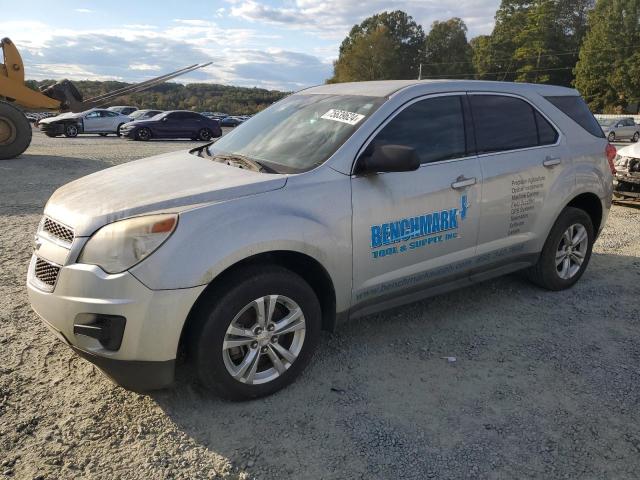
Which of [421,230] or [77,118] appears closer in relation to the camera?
[421,230]

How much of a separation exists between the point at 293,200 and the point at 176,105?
62.5 m

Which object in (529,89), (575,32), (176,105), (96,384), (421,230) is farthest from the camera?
(575,32)

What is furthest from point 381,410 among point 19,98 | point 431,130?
point 19,98

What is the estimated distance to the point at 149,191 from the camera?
2.99 meters

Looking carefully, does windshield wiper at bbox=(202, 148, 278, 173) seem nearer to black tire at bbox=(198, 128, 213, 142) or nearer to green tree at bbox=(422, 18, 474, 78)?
black tire at bbox=(198, 128, 213, 142)

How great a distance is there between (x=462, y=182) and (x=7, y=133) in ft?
44.6

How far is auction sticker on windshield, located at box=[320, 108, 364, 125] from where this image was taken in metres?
3.47

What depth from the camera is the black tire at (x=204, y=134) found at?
26503 millimetres

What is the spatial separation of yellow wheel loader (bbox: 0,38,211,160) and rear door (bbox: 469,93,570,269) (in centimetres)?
932

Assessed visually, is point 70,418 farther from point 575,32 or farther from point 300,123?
point 575,32

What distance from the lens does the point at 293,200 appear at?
3.02 m

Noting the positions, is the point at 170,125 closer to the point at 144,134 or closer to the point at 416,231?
the point at 144,134

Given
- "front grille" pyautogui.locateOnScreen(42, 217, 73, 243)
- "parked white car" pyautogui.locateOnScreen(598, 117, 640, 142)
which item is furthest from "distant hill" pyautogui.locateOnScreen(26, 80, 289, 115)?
"front grille" pyautogui.locateOnScreen(42, 217, 73, 243)

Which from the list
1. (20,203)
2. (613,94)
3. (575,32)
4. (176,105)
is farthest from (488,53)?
(20,203)
